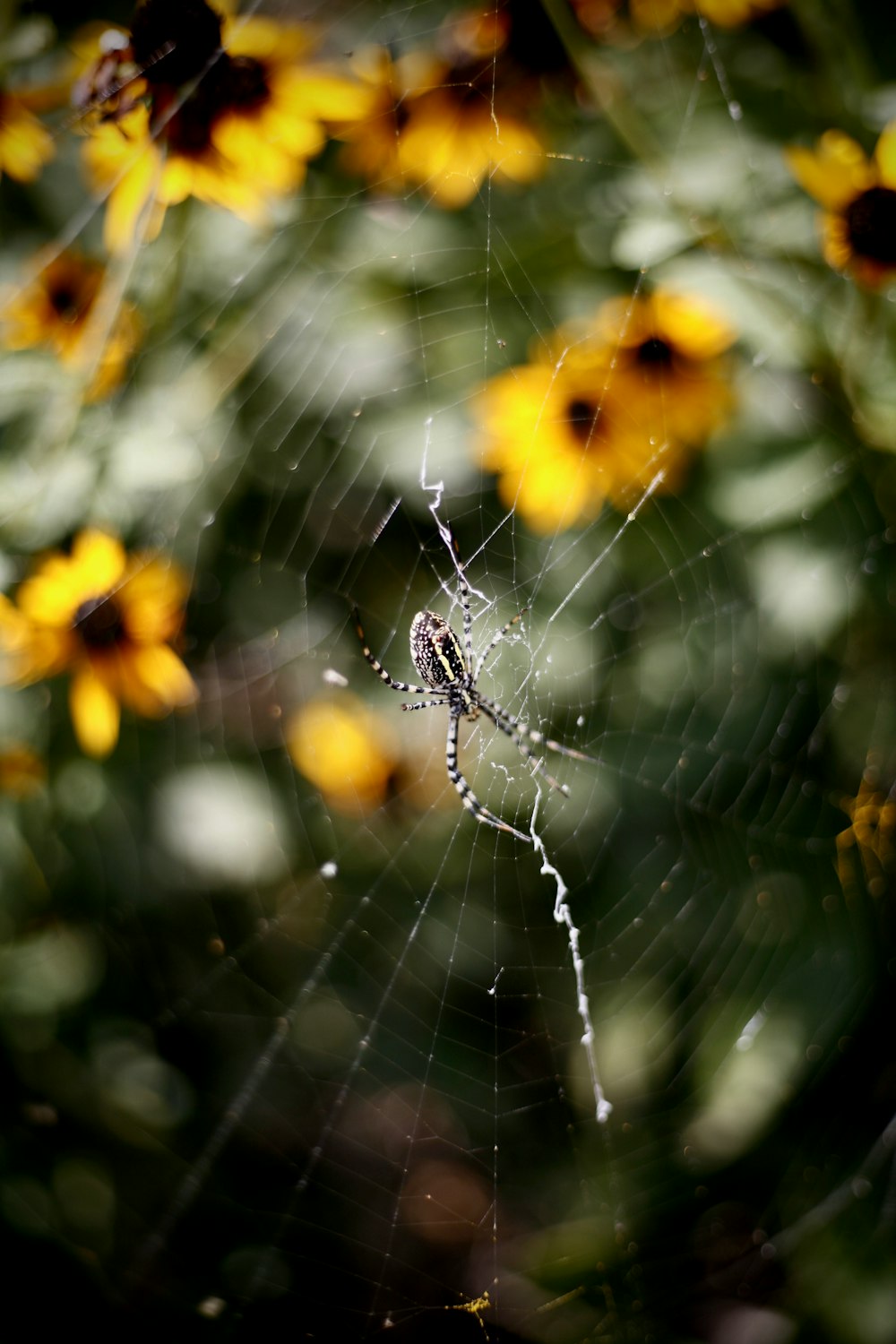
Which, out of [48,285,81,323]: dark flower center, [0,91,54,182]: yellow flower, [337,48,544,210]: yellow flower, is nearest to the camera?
[0,91,54,182]: yellow flower

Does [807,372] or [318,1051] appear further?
[318,1051]

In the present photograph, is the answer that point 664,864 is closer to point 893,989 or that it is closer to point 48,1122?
point 893,989

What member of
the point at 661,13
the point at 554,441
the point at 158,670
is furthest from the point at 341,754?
the point at 661,13

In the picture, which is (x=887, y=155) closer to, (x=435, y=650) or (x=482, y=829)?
(x=435, y=650)

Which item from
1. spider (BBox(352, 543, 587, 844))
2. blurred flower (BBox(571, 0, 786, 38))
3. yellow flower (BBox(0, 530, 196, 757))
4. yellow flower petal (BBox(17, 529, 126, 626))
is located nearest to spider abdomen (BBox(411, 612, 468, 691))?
spider (BBox(352, 543, 587, 844))

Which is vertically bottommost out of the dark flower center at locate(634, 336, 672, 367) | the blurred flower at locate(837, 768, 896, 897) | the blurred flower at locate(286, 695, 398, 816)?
the blurred flower at locate(837, 768, 896, 897)

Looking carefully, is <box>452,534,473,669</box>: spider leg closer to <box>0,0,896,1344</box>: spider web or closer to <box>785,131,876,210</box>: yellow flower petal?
<box>0,0,896,1344</box>: spider web

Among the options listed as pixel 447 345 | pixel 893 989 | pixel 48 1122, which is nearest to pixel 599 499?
pixel 447 345
